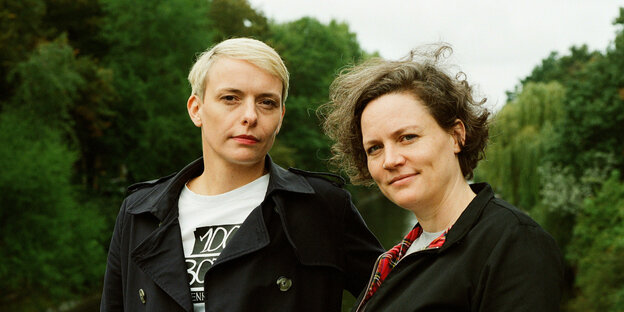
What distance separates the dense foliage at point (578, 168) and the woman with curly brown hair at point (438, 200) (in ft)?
39.3

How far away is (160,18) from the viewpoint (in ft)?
67.9

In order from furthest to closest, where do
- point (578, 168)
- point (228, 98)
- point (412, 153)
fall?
point (578, 168), point (228, 98), point (412, 153)

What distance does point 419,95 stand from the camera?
2045 mm

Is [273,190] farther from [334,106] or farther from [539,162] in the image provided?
[539,162]

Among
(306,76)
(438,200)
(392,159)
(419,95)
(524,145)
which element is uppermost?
(306,76)

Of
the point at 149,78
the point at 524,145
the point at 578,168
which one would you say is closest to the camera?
the point at 578,168

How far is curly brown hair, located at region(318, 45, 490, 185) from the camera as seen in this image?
2064 mm

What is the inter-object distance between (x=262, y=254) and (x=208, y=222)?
0.90 ft

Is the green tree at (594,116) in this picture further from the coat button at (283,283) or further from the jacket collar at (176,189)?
the coat button at (283,283)

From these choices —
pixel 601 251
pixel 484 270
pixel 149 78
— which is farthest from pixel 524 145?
pixel 484 270

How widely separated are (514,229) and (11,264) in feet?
47.7

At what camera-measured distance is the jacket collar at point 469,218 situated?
1.83m

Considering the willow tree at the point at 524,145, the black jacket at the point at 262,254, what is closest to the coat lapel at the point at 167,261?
the black jacket at the point at 262,254

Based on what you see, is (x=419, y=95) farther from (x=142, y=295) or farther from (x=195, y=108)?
(x=142, y=295)
